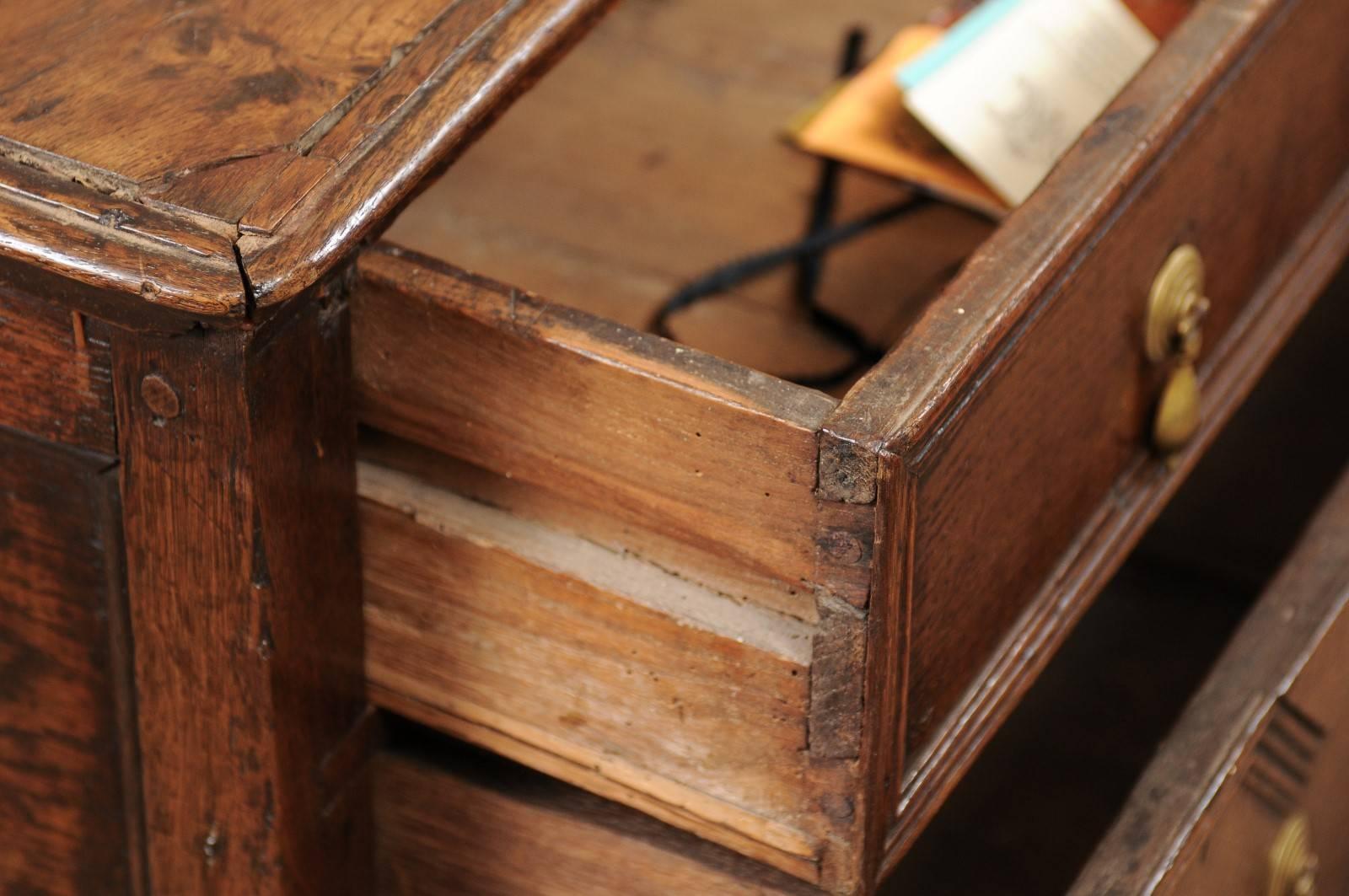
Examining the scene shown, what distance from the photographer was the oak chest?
63cm

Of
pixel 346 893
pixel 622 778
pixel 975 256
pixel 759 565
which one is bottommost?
pixel 346 893

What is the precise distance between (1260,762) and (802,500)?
358 mm

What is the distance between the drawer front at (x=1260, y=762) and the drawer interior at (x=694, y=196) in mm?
269

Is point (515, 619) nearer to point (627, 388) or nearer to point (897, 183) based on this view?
point (627, 388)

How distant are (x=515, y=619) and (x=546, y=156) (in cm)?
58

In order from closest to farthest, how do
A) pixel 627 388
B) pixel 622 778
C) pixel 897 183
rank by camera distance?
pixel 627 388 < pixel 622 778 < pixel 897 183

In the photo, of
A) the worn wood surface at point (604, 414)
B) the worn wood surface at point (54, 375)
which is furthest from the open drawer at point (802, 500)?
the worn wood surface at point (54, 375)

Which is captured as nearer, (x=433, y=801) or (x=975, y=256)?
(x=975, y=256)

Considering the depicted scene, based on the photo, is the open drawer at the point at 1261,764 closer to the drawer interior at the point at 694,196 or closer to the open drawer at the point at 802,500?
the open drawer at the point at 802,500

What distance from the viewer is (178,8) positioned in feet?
2.33

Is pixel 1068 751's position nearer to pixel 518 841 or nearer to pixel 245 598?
pixel 518 841

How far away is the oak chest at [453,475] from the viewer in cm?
63

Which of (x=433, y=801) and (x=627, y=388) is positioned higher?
(x=627, y=388)

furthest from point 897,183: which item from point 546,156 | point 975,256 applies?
point 975,256
